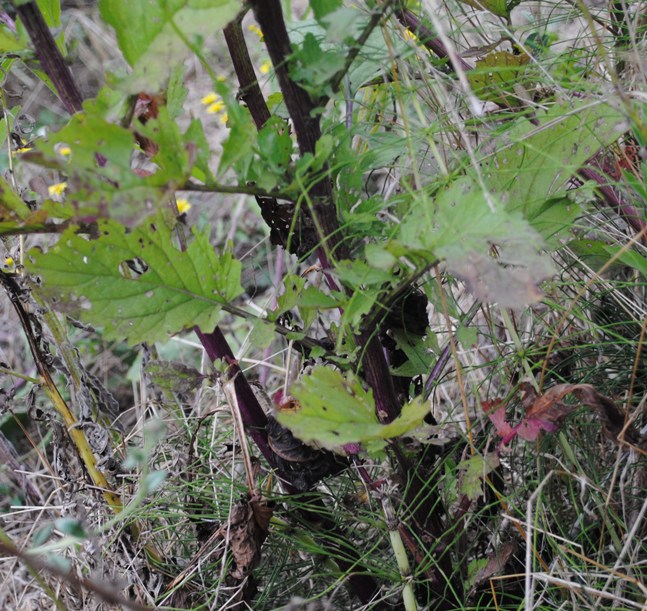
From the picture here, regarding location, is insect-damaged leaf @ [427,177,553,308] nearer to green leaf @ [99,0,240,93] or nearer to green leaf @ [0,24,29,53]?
green leaf @ [99,0,240,93]

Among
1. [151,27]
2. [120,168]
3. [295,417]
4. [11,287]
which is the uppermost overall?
[151,27]

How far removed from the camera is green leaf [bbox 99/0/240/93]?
69 cm

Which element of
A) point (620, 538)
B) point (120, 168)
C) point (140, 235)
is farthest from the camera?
point (620, 538)

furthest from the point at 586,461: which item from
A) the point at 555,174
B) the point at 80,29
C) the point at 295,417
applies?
the point at 80,29

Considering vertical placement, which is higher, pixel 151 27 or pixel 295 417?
pixel 151 27

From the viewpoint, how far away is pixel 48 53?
2.67 ft

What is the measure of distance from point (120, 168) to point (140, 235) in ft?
0.48

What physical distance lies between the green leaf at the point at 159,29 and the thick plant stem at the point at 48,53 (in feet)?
0.29

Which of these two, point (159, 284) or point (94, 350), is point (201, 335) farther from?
point (94, 350)

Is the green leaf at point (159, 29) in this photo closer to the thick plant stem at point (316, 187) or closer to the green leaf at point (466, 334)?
the thick plant stem at point (316, 187)

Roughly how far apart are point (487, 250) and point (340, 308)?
0.95 feet

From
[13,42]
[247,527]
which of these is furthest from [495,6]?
[247,527]

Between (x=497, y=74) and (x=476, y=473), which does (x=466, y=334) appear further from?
(x=497, y=74)

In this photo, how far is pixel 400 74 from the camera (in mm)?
1111
